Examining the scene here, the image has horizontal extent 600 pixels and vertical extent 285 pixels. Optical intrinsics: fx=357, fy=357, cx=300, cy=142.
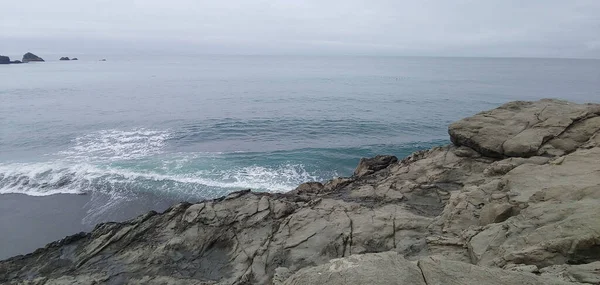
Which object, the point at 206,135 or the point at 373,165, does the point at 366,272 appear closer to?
the point at 373,165

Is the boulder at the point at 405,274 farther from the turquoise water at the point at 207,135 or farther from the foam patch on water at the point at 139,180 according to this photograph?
the turquoise water at the point at 207,135

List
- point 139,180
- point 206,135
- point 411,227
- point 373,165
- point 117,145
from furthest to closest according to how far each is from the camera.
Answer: point 206,135 → point 117,145 → point 139,180 → point 373,165 → point 411,227

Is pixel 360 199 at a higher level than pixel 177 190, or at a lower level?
higher

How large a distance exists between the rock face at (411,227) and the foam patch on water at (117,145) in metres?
17.4

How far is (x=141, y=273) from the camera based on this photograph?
33.6 feet

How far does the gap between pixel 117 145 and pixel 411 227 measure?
2837cm

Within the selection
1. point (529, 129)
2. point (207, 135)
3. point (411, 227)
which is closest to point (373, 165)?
point (529, 129)

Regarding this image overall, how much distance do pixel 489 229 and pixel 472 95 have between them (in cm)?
5709

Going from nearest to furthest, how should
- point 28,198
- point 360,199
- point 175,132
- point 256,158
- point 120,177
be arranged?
point 360,199, point 28,198, point 120,177, point 256,158, point 175,132

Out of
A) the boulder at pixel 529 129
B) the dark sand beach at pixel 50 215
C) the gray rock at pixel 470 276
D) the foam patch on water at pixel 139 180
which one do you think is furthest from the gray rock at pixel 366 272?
the dark sand beach at pixel 50 215

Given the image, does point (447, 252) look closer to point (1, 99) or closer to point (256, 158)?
point (256, 158)

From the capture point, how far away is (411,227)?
33.4 ft

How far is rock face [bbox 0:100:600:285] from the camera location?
5.85 metres

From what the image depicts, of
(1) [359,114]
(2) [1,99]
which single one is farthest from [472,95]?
(2) [1,99]
